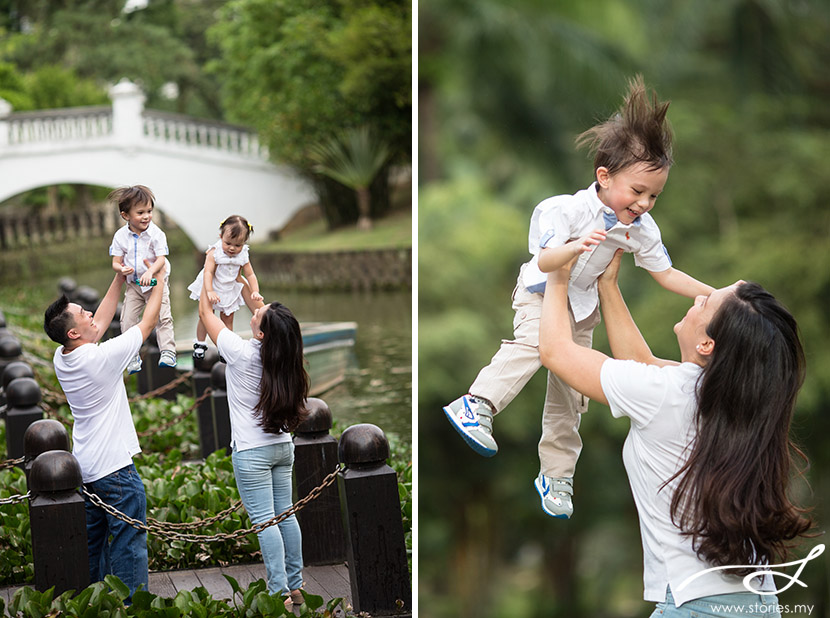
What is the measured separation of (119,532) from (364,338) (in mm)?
6750

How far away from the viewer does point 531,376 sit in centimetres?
253

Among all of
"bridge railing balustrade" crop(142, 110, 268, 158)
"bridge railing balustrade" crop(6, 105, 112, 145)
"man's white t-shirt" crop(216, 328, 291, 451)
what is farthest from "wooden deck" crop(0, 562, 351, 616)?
"bridge railing balustrade" crop(6, 105, 112, 145)

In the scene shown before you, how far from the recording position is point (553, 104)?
747cm

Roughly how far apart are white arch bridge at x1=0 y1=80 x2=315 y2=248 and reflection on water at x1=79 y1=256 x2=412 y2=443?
107 centimetres

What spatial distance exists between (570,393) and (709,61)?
679cm

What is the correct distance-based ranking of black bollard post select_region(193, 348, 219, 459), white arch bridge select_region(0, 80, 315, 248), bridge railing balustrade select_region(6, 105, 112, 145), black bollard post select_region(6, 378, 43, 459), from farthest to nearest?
bridge railing balustrade select_region(6, 105, 112, 145), white arch bridge select_region(0, 80, 315, 248), black bollard post select_region(193, 348, 219, 459), black bollard post select_region(6, 378, 43, 459)

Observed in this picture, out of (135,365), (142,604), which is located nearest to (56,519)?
(142,604)

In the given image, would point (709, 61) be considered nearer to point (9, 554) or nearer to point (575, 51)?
point (575, 51)

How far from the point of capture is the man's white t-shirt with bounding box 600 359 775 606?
87.7 inches

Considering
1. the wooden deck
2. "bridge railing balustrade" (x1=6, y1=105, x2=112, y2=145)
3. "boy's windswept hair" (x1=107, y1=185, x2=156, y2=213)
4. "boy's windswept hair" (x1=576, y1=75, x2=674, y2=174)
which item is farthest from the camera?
"bridge railing balustrade" (x1=6, y1=105, x2=112, y2=145)

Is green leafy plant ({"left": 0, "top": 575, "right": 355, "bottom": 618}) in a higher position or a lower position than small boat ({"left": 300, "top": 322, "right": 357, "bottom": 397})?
lower

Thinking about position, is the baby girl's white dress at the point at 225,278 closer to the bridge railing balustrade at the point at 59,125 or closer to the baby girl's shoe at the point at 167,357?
the baby girl's shoe at the point at 167,357

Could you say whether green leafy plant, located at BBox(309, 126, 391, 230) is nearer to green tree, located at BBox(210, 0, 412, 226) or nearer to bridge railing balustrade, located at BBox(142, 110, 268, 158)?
green tree, located at BBox(210, 0, 412, 226)

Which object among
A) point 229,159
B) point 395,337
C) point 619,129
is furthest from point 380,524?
point 229,159
